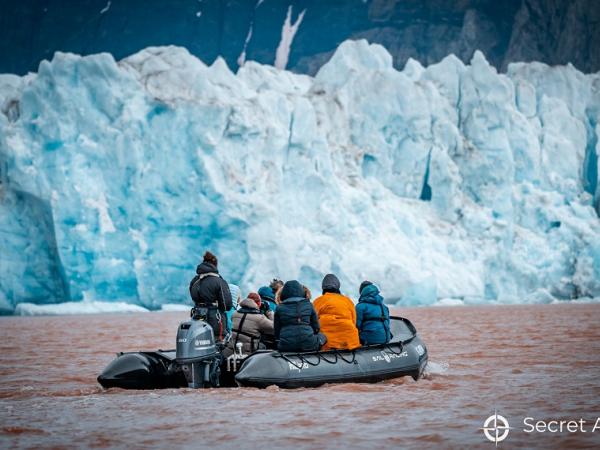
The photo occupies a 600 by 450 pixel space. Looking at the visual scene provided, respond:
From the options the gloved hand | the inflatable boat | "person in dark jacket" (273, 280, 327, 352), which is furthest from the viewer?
the gloved hand

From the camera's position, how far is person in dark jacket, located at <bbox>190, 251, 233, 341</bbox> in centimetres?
834

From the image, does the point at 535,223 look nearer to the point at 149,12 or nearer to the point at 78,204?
the point at 78,204

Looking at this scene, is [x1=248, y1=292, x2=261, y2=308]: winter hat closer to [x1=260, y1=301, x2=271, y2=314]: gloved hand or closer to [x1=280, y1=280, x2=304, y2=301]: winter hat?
[x1=260, y1=301, x2=271, y2=314]: gloved hand

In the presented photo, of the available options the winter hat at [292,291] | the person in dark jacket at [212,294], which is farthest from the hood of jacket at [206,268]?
the winter hat at [292,291]

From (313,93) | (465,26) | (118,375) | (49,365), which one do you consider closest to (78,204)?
(313,93)

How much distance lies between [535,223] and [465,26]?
44.5 meters

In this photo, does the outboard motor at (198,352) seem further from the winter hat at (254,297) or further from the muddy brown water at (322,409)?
the winter hat at (254,297)

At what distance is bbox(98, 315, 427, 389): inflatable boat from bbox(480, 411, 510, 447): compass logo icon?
2.12m

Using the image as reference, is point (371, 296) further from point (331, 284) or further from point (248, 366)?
point (248, 366)

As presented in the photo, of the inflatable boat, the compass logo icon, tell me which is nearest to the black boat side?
the inflatable boat

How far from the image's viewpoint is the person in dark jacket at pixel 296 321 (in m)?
8.20

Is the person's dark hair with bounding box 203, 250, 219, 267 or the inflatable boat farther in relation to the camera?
the person's dark hair with bounding box 203, 250, 219, 267

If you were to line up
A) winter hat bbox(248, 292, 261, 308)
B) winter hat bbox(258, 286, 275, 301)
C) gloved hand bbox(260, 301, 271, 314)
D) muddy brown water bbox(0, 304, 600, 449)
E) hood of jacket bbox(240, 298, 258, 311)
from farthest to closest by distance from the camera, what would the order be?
winter hat bbox(258, 286, 275, 301)
gloved hand bbox(260, 301, 271, 314)
winter hat bbox(248, 292, 261, 308)
hood of jacket bbox(240, 298, 258, 311)
muddy brown water bbox(0, 304, 600, 449)

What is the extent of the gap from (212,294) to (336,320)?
1386 mm
